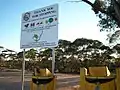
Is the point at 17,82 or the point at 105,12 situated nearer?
the point at 105,12

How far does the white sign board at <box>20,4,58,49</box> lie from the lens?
7916 millimetres

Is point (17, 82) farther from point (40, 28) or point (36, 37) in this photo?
point (40, 28)

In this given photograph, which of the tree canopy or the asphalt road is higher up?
the tree canopy

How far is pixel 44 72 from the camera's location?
7.48 meters

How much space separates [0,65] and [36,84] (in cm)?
2585

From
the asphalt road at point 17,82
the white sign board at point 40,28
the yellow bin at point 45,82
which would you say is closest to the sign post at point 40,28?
the white sign board at point 40,28

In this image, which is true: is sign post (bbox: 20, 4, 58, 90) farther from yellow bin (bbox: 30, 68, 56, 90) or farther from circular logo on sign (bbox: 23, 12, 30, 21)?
yellow bin (bbox: 30, 68, 56, 90)

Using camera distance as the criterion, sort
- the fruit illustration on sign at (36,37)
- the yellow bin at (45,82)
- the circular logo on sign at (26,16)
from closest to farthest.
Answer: the yellow bin at (45,82)
the fruit illustration on sign at (36,37)
the circular logo on sign at (26,16)

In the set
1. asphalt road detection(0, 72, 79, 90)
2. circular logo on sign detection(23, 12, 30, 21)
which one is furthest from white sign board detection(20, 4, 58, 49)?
asphalt road detection(0, 72, 79, 90)

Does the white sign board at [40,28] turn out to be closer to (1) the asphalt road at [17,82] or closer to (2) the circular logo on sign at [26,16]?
(2) the circular logo on sign at [26,16]

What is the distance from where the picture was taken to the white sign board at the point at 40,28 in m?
7.92

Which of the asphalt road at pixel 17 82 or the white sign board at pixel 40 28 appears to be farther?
the asphalt road at pixel 17 82

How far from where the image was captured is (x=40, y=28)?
27.2 feet

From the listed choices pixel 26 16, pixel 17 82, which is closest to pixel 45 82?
pixel 26 16
